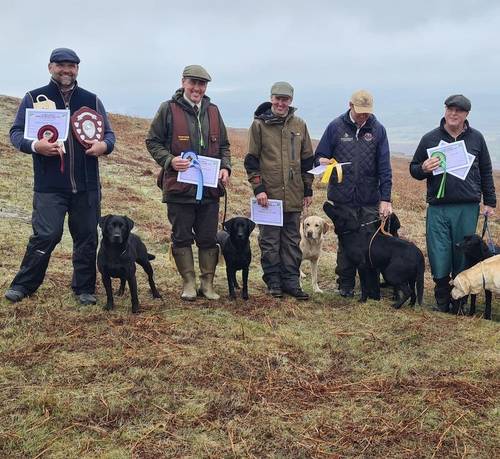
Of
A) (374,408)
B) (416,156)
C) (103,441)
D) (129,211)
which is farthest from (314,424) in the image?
(129,211)

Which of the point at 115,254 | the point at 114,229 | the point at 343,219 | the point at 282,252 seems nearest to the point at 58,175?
the point at 114,229

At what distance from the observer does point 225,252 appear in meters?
5.94

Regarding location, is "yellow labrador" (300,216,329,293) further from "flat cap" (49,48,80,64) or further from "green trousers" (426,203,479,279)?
"flat cap" (49,48,80,64)

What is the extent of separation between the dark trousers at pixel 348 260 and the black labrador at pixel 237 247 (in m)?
1.27

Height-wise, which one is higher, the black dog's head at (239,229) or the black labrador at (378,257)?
the black dog's head at (239,229)

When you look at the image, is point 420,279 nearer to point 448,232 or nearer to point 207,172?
point 448,232

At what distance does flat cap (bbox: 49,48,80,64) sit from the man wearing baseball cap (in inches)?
112

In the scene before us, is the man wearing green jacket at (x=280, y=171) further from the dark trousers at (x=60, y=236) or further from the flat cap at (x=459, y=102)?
the dark trousers at (x=60, y=236)

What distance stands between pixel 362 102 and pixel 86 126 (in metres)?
2.95

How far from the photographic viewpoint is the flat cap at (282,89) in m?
5.57

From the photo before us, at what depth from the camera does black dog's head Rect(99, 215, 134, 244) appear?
498 centimetres

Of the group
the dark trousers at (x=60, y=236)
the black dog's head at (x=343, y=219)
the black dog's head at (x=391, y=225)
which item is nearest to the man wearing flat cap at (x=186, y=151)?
the dark trousers at (x=60, y=236)

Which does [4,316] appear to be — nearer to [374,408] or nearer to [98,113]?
[98,113]

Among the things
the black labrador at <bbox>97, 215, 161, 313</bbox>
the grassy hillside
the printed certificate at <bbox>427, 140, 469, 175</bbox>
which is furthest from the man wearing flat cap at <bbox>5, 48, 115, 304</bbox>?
the printed certificate at <bbox>427, 140, 469, 175</bbox>
